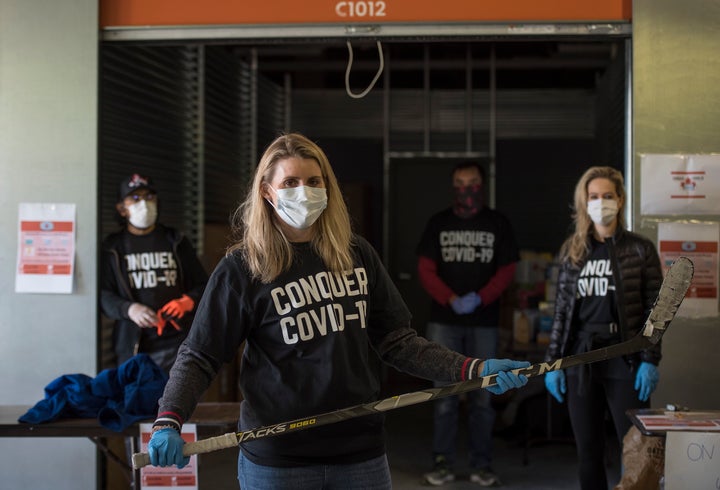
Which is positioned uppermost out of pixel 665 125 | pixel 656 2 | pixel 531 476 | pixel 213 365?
pixel 656 2

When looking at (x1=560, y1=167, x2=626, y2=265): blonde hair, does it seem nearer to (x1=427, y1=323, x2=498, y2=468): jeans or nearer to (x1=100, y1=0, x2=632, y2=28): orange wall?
(x1=100, y1=0, x2=632, y2=28): orange wall

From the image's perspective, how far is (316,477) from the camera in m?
2.07

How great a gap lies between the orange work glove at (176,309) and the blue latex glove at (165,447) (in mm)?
2140

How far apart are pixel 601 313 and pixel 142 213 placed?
230 centimetres

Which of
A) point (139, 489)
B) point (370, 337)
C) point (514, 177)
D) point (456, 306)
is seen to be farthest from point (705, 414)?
point (514, 177)

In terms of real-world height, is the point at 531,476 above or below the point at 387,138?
below

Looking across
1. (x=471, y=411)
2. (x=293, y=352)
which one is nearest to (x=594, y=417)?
Answer: (x=471, y=411)

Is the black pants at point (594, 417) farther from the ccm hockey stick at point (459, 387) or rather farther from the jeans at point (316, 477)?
the jeans at point (316, 477)

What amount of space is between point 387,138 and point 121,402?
5518 mm

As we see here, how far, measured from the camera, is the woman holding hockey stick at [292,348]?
2076mm

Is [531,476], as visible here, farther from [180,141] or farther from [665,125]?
[180,141]

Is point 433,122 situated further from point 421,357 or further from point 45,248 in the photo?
point 421,357

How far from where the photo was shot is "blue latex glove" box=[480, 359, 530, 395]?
85.5 inches

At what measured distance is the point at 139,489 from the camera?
3.40 meters
